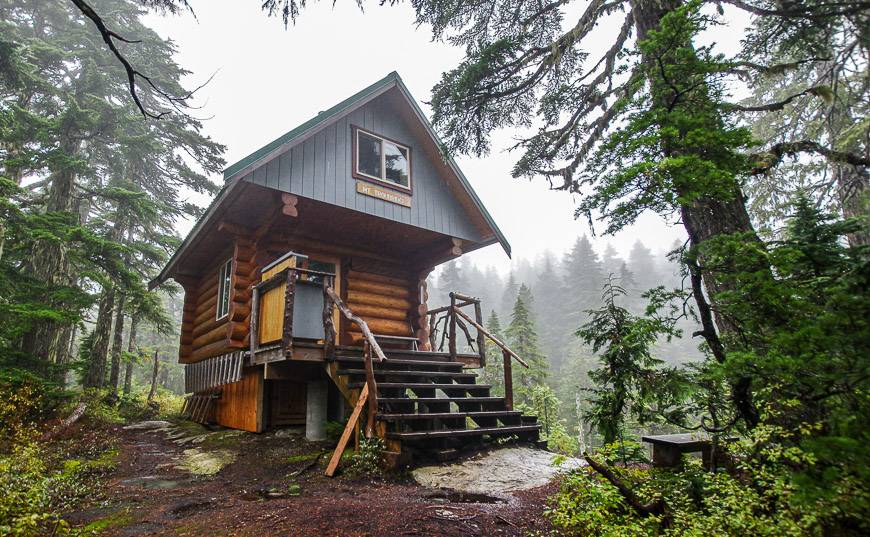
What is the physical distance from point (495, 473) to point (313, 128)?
26.2ft

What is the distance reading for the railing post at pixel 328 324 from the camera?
7.93 metres

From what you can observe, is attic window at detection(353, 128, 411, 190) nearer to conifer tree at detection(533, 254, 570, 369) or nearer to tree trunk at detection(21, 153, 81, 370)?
tree trunk at detection(21, 153, 81, 370)

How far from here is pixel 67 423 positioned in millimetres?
10023

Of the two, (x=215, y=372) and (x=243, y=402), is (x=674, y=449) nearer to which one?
(x=243, y=402)

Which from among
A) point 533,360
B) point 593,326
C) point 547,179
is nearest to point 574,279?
point 533,360

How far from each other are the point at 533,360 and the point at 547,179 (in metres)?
19.5

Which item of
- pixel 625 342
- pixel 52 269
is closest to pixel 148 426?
pixel 52 269

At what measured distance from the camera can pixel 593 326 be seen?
521 centimetres

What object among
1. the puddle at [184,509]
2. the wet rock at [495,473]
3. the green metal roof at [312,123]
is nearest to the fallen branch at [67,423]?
the puddle at [184,509]

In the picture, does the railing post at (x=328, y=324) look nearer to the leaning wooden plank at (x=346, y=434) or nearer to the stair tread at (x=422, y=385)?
the stair tread at (x=422, y=385)

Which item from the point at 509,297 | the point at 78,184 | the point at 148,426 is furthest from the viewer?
the point at 509,297

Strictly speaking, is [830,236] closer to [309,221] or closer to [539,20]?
[539,20]

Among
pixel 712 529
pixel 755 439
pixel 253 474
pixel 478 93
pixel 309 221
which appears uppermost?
pixel 478 93

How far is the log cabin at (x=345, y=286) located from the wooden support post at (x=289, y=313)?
2 cm
